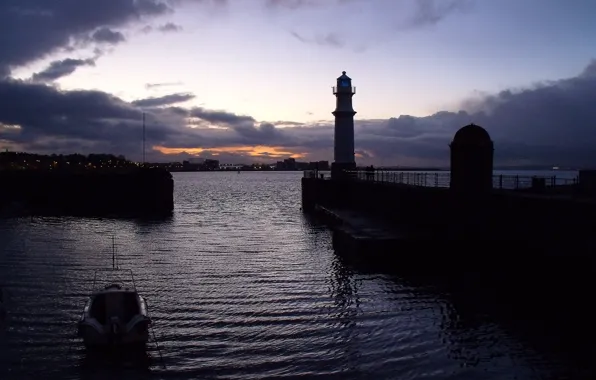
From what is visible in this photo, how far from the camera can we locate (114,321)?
15.7m

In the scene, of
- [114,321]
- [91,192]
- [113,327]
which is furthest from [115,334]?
[91,192]

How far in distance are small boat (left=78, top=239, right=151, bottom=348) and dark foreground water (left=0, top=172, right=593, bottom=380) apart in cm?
51

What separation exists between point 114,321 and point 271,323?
4904 mm

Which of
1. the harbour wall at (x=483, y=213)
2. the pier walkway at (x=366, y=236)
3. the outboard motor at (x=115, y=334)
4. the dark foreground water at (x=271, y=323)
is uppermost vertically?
the harbour wall at (x=483, y=213)

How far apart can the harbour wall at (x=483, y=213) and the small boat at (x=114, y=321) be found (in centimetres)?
1354

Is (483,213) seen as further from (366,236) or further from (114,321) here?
(114,321)

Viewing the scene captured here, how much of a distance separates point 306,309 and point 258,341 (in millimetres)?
4027

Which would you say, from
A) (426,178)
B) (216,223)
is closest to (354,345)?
(426,178)

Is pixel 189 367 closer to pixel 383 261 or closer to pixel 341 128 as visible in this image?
pixel 383 261

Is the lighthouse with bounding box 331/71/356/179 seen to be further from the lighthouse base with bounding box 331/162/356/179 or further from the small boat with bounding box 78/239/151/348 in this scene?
the small boat with bounding box 78/239/151/348

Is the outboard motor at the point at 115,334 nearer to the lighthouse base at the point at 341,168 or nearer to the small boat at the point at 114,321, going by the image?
the small boat at the point at 114,321

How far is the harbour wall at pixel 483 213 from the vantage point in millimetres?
18703

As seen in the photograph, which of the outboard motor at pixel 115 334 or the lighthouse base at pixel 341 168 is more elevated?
the lighthouse base at pixel 341 168

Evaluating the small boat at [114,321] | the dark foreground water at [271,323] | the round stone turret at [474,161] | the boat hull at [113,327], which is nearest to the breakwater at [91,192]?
the dark foreground water at [271,323]
